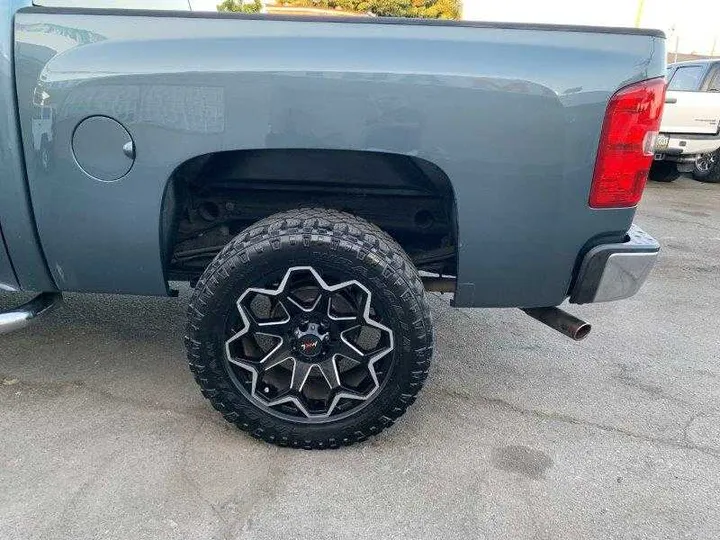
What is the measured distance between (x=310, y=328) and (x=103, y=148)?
104 centimetres

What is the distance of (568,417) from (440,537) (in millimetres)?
1043

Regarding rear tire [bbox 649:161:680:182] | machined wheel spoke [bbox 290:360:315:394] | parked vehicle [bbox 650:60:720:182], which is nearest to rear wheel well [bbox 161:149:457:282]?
machined wheel spoke [bbox 290:360:315:394]

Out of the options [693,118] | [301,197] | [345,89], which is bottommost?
[693,118]

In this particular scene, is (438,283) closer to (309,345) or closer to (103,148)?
(309,345)

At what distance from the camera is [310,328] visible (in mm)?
2223

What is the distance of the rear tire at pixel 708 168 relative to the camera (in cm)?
965

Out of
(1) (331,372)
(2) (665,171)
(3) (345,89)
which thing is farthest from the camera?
(2) (665,171)

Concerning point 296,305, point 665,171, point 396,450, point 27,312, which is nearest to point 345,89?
point 296,305

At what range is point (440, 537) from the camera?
6.31 feet

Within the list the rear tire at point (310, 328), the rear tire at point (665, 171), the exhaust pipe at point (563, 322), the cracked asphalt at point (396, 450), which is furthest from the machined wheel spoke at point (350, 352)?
the rear tire at point (665, 171)

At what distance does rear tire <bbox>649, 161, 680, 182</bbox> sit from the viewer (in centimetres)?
962

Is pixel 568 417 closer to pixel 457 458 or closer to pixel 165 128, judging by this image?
pixel 457 458

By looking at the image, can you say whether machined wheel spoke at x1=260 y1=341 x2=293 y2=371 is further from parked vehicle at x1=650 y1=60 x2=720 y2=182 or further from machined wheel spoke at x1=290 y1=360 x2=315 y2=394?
parked vehicle at x1=650 y1=60 x2=720 y2=182

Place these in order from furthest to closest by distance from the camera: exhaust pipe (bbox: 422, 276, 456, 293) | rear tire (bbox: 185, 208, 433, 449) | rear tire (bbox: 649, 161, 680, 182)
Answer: rear tire (bbox: 649, 161, 680, 182), exhaust pipe (bbox: 422, 276, 456, 293), rear tire (bbox: 185, 208, 433, 449)
